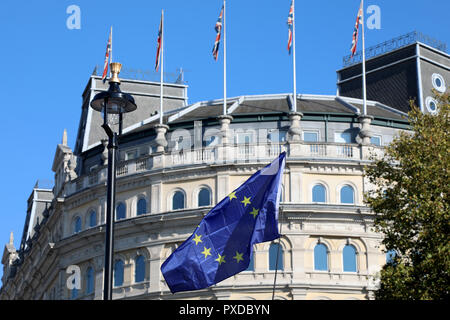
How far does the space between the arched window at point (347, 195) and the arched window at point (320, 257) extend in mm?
3584

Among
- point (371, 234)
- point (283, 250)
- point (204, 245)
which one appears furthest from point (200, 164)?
point (204, 245)

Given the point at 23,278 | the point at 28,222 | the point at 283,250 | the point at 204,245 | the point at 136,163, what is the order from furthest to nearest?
the point at 28,222, the point at 23,278, the point at 136,163, the point at 283,250, the point at 204,245

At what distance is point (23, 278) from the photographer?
9300 cm

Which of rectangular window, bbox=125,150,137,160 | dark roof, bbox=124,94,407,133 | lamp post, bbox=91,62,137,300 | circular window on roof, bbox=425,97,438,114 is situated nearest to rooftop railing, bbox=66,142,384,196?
dark roof, bbox=124,94,407,133

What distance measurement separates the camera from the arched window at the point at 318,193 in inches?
2598

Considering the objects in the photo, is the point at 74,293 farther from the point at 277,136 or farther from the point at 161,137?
the point at 277,136

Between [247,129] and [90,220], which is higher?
[247,129]

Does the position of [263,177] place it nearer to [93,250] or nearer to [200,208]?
[200,208]

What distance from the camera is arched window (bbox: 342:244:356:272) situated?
2562 inches

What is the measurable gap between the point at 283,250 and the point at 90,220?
52.0ft

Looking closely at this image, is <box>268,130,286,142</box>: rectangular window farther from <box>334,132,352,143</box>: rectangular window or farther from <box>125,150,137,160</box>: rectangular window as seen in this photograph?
<box>125,150,137,160</box>: rectangular window

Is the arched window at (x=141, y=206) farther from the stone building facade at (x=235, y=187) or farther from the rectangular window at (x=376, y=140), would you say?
the rectangular window at (x=376, y=140)

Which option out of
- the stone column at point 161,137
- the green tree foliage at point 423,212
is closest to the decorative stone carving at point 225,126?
the stone column at point 161,137

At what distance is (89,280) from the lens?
70.8 metres
